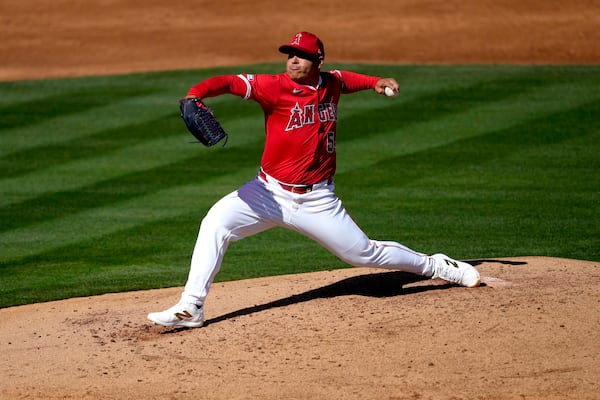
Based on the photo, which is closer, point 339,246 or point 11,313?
point 339,246

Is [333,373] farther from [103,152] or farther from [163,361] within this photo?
[103,152]

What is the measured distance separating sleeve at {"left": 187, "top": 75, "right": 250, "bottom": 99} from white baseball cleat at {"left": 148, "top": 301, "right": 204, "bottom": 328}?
1.34m

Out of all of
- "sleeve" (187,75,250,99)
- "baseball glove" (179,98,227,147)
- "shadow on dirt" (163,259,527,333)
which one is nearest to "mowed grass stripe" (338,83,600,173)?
"shadow on dirt" (163,259,527,333)

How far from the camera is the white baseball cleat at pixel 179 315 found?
6543mm

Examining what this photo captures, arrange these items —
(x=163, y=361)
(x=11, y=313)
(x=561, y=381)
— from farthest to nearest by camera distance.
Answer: (x=11, y=313) → (x=163, y=361) → (x=561, y=381)

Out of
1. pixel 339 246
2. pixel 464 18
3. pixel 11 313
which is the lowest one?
pixel 11 313

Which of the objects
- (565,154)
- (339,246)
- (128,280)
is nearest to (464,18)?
(565,154)

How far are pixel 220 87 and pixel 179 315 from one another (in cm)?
146

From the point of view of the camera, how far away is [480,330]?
6266 mm

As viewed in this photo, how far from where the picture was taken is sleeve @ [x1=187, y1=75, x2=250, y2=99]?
621 centimetres

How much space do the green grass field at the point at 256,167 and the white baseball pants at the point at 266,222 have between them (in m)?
1.88

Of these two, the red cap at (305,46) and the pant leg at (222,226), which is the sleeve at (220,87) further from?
the pant leg at (222,226)

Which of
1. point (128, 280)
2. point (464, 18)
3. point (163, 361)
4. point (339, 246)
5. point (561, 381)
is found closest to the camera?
point (561, 381)

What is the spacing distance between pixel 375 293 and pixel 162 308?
5.02 ft
